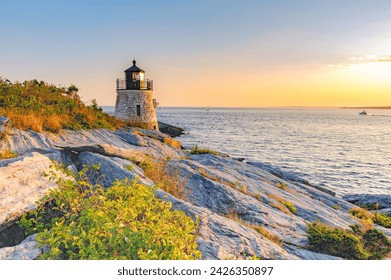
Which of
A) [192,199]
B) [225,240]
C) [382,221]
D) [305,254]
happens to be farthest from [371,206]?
[225,240]

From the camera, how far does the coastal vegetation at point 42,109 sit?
42.4 ft

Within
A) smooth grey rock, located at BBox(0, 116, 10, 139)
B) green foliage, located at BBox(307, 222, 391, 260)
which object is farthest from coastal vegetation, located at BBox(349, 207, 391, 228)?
smooth grey rock, located at BBox(0, 116, 10, 139)

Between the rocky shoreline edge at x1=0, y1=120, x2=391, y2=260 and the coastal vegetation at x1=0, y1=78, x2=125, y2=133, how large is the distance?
0.71 meters

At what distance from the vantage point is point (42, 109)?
15.2 m

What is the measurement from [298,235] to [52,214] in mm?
6867

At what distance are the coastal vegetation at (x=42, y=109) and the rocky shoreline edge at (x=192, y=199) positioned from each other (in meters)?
0.71

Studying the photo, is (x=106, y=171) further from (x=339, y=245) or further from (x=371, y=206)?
(x=371, y=206)

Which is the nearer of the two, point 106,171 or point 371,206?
point 106,171

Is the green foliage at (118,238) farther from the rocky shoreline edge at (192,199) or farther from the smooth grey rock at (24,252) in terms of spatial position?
the rocky shoreline edge at (192,199)

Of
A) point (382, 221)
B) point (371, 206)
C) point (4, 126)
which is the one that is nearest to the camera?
point (4, 126)

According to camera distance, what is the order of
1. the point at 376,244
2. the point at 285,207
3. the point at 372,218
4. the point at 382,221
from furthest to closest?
1. the point at 372,218
2. the point at 382,221
3. the point at 285,207
4. the point at 376,244

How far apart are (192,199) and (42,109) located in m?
10.6

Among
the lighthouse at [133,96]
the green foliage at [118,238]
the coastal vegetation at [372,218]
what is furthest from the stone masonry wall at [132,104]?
the green foliage at [118,238]
